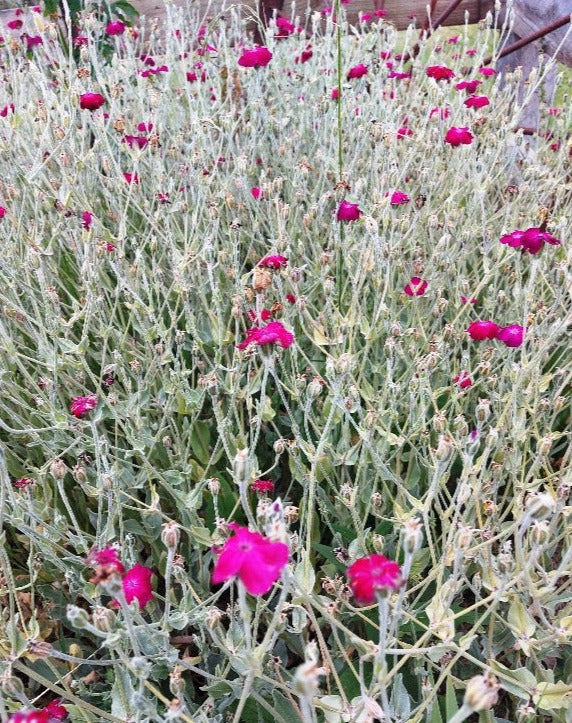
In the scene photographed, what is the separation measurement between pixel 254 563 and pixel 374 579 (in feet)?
0.38

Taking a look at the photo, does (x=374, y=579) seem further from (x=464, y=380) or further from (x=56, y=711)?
(x=464, y=380)

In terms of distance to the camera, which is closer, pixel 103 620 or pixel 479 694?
pixel 479 694

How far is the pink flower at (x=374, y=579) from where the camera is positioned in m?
0.66

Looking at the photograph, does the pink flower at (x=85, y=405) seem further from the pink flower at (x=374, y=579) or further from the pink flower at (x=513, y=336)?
the pink flower at (x=513, y=336)

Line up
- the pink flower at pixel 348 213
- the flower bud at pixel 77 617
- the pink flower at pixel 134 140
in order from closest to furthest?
the flower bud at pixel 77 617 → the pink flower at pixel 348 213 → the pink flower at pixel 134 140

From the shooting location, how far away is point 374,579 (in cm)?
66

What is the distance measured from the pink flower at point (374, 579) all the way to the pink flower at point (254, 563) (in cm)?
8

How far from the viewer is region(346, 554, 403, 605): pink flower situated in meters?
0.66

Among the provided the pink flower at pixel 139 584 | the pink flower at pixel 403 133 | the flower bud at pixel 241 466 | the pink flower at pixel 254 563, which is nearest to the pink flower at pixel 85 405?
the pink flower at pixel 139 584

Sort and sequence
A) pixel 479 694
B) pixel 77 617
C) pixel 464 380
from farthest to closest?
1. pixel 464 380
2. pixel 77 617
3. pixel 479 694

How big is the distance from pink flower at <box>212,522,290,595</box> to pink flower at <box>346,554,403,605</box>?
0.08m

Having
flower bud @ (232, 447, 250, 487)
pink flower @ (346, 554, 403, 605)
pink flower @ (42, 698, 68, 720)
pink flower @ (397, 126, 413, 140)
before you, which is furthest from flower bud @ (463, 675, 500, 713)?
pink flower @ (397, 126, 413, 140)

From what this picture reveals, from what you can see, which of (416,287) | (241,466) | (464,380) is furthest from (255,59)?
(241,466)

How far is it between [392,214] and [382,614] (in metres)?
1.09
